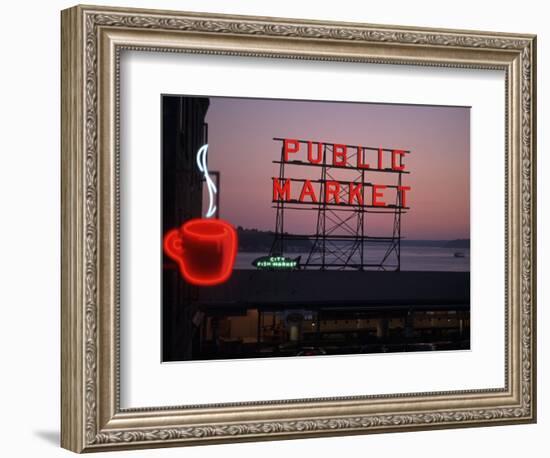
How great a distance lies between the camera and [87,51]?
4613 mm

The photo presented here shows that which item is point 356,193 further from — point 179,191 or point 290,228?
point 179,191

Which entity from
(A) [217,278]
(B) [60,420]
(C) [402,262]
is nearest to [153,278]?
(A) [217,278]

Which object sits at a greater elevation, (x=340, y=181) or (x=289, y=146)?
(x=289, y=146)

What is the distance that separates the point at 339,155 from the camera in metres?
5.12

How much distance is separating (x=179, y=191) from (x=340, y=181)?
0.82 metres

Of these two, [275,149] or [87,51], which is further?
[275,149]

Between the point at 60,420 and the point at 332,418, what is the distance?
124cm

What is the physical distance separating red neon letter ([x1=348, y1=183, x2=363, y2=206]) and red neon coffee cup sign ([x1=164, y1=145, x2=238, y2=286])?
0.62 meters

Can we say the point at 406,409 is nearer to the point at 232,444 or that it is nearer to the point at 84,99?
the point at 232,444

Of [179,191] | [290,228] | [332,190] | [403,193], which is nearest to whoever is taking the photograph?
[179,191]

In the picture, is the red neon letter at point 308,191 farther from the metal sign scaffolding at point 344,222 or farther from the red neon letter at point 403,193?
the red neon letter at point 403,193

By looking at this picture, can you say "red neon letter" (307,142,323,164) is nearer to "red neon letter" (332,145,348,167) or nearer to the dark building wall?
"red neon letter" (332,145,348,167)

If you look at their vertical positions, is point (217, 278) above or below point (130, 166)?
below

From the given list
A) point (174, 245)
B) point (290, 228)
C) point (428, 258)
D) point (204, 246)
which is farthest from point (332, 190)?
point (174, 245)
